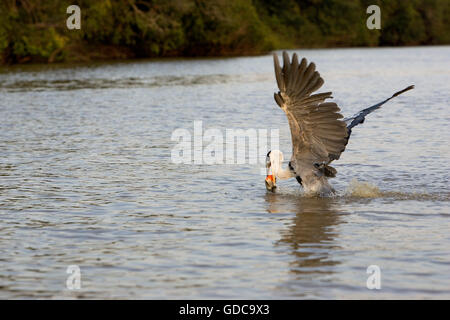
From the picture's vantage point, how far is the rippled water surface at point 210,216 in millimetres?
6668

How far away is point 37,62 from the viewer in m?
47.1

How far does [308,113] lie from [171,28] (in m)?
42.9

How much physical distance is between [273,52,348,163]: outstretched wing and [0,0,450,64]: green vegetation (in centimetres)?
3675

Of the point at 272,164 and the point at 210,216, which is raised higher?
the point at 272,164

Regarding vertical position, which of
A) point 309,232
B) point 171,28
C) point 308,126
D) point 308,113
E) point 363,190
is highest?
point 171,28

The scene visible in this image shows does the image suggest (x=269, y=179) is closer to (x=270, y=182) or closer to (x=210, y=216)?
(x=270, y=182)

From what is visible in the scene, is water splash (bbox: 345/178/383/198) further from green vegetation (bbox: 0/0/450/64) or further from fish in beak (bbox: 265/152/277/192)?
green vegetation (bbox: 0/0/450/64)

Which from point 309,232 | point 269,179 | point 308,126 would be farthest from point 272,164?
point 309,232

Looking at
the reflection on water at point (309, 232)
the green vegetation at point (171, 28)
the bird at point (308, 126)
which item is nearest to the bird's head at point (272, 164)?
the bird at point (308, 126)

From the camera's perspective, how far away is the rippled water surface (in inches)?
263

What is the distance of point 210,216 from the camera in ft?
29.9

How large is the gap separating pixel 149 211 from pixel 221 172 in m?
2.75
